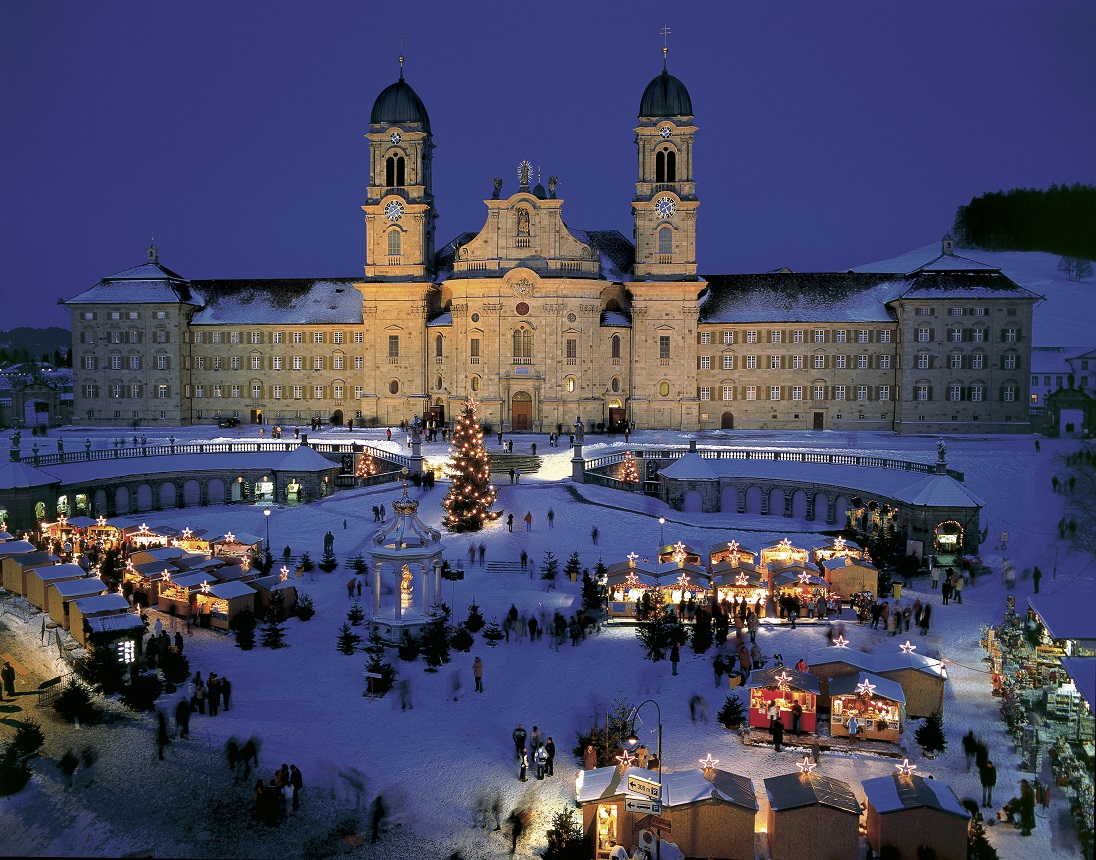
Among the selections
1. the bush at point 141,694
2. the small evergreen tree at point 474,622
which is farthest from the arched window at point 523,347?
the bush at point 141,694

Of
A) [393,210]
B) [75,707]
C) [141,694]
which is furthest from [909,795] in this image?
[393,210]

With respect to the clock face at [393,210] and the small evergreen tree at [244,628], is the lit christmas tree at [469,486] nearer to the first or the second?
the small evergreen tree at [244,628]

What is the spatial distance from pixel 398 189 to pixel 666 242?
21.2 meters

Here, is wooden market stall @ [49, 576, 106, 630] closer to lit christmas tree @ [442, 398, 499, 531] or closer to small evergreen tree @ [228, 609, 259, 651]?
small evergreen tree @ [228, 609, 259, 651]

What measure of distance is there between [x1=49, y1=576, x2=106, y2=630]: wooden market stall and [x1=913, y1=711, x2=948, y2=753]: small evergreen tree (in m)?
24.6

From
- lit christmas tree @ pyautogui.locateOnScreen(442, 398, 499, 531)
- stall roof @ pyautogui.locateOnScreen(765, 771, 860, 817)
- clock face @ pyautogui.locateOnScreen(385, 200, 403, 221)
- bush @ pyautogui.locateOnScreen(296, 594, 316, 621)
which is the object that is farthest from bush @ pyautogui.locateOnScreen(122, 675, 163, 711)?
clock face @ pyautogui.locateOnScreen(385, 200, 403, 221)

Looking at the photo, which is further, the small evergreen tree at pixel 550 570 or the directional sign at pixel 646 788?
the small evergreen tree at pixel 550 570

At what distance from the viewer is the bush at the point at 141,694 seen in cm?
2542

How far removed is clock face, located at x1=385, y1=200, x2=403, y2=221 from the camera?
75500 millimetres

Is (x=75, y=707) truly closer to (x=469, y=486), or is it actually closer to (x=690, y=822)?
(x=690, y=822)

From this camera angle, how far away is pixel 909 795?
19031mm

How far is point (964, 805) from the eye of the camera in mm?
20141

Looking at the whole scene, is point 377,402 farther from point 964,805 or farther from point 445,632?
point 964,805

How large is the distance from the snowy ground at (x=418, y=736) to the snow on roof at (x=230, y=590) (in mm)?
1526
